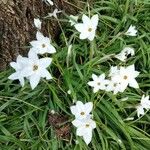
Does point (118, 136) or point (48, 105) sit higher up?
point (48, 105)

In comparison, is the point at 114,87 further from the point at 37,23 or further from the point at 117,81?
the point at 37,23

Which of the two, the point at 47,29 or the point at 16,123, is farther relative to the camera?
the point at 47,29

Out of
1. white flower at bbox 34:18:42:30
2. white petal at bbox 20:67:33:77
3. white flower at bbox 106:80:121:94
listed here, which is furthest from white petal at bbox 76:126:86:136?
white flower at bbox 34:18:42:30

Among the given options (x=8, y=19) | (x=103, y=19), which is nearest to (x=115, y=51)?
(x=103, y=19)

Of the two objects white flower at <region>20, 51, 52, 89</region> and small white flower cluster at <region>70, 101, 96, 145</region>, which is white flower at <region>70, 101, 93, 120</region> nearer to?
small white flower cluster at <region>70, 101, 96, 145</region>

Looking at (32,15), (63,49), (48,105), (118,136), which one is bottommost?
(118,136)

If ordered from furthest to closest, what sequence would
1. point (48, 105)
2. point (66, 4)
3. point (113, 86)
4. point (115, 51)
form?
1. point (66, 4)
2. point (115, 51)
3. point (48, 105)
4. point (113, 86)

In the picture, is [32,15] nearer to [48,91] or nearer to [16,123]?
[48,91]
